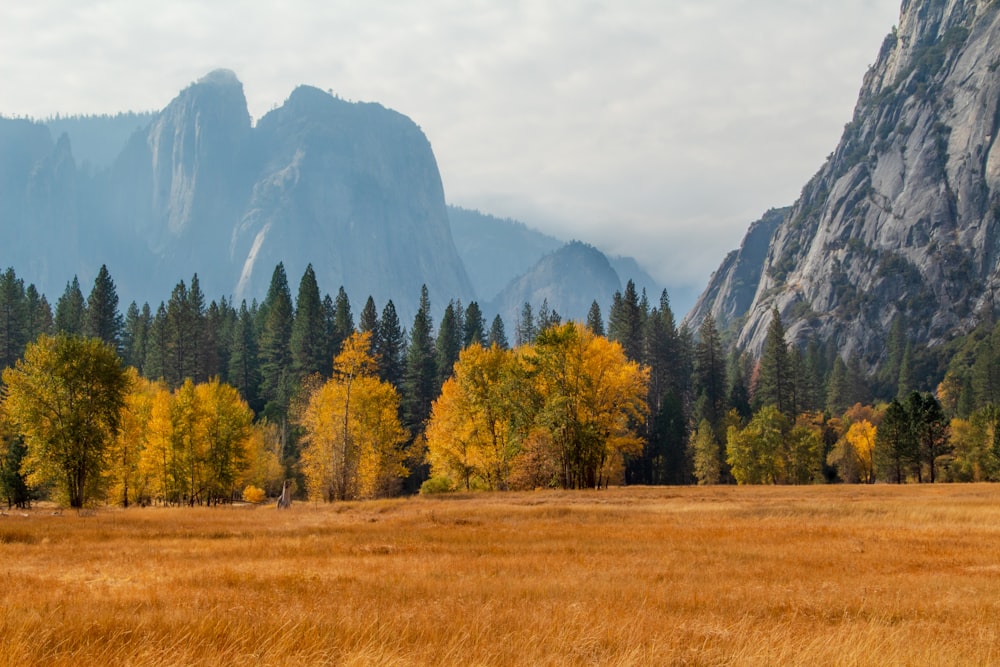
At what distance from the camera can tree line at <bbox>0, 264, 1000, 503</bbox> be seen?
58688mm

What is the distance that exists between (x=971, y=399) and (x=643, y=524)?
4807 inches

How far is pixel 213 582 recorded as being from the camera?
15.1 metres

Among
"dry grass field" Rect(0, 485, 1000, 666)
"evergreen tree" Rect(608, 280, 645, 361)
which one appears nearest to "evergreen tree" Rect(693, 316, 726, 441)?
"evergreen tree" Rect(608, 280, 645, 361)

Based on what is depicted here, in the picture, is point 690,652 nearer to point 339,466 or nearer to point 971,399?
point 339,466

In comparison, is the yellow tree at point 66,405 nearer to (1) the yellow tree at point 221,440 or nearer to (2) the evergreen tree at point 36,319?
(1) the yellow tree at point 221,440

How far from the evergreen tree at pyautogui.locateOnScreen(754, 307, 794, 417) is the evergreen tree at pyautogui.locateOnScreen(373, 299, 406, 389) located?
6208 cm

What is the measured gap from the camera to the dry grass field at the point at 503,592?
853cm

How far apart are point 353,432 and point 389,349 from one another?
2005 inches

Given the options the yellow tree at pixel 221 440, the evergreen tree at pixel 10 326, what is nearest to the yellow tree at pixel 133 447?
the yellow tree at pixel 221 440

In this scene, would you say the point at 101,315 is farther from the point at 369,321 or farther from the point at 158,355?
the point at 369,321

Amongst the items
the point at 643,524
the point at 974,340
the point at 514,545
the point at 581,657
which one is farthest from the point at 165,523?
the point at 974,340

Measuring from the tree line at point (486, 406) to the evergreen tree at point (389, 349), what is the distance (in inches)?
14.3

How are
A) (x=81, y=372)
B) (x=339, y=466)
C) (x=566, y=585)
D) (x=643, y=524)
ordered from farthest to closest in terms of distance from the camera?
(x=339, y=466) < (x=81, y=372) < (x=643, y=524) < (x=566, y=585)

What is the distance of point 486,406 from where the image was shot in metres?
61.8
